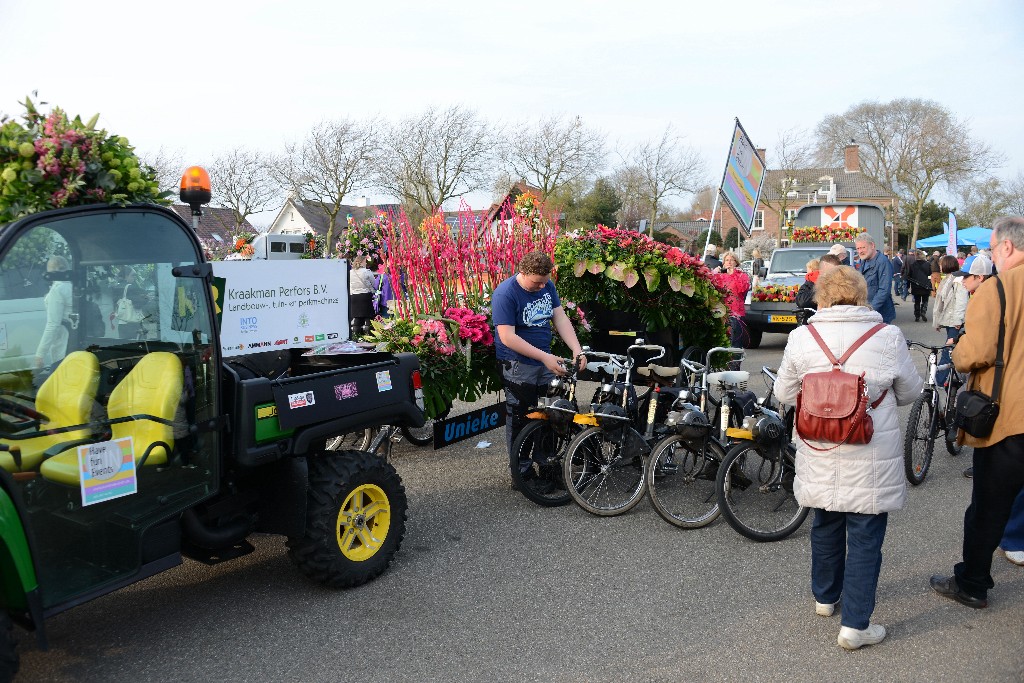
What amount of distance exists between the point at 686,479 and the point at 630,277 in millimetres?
2021

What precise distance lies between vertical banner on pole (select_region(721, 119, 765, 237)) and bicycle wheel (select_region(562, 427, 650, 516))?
22.4 ft

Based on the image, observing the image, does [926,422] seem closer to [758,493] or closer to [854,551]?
[758,493]

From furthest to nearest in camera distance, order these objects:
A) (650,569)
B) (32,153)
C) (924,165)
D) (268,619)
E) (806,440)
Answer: (924,165)
(650,569)
(268,619)
(806,440)
(32,153)

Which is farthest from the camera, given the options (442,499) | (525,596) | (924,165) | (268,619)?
(924,165)

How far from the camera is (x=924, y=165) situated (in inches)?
2085

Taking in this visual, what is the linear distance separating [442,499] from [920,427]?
12.1 feet

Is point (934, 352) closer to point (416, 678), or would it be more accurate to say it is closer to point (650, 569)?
point (650, 569)

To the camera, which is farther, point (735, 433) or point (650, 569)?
point (735, 433)

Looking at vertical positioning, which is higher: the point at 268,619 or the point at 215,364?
the point at 215,364

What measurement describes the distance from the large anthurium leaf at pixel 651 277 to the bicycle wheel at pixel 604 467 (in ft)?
5.93

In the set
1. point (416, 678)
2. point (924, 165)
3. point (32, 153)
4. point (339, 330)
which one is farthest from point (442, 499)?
point (924, 165)

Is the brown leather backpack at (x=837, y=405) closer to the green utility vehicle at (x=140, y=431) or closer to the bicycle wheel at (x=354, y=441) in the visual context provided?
the green utility vehicle at (x=140, y=431)

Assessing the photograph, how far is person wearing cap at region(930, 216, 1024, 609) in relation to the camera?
3898mm

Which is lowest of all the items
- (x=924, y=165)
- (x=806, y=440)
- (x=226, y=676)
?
(x=226, y=676)
